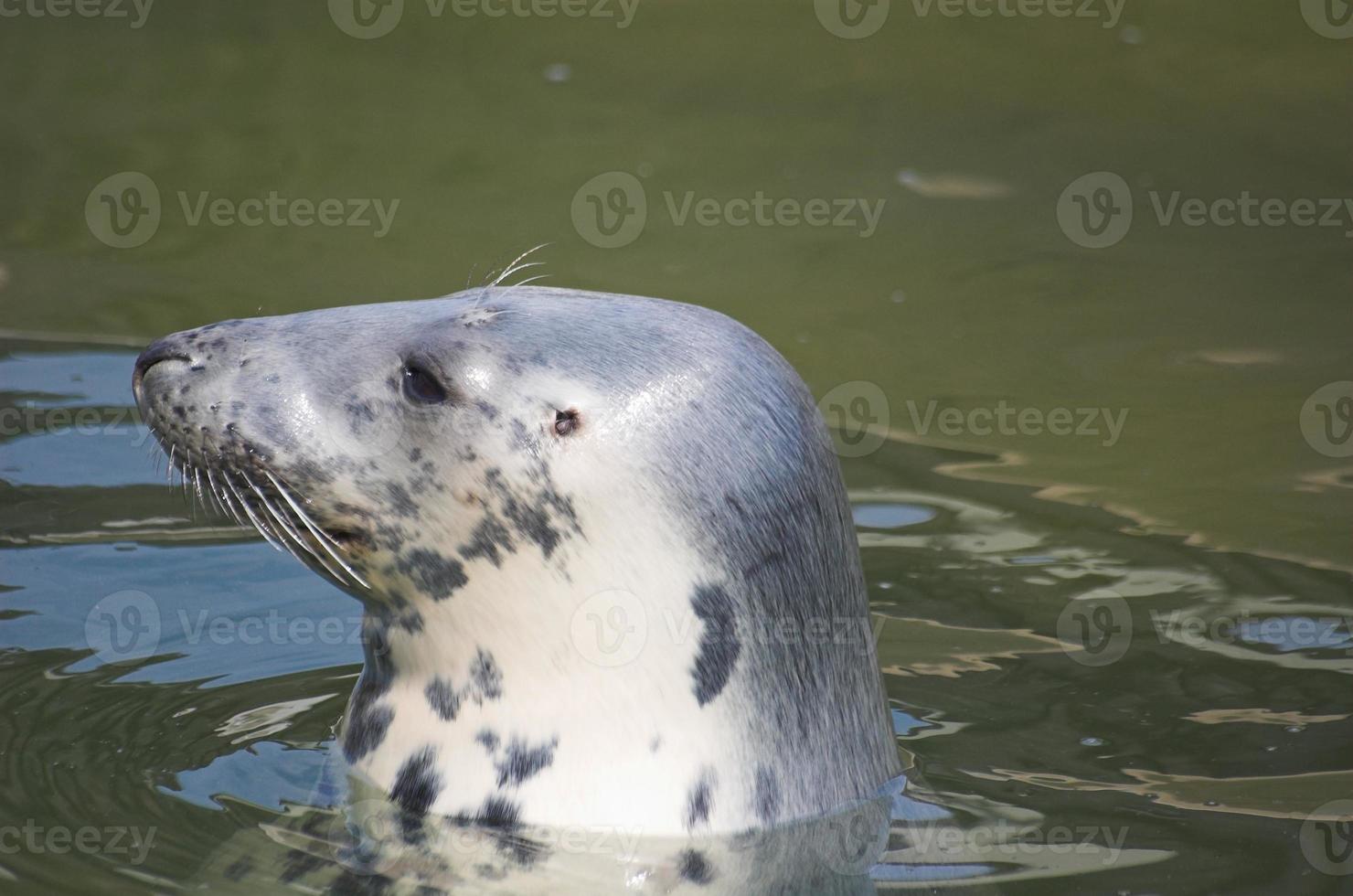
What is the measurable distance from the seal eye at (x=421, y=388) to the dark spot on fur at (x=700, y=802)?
2.96ft

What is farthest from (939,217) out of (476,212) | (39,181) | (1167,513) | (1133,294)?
(39,181)

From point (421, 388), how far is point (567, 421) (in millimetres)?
327

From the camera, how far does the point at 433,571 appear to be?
3982 millimetres

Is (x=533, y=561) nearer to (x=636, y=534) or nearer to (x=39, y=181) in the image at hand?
(x=636, y=534)

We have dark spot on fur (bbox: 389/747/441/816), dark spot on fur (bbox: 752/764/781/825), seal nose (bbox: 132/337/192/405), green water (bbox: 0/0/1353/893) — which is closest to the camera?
dark spot on fur (bbox: 752/764/781/825)

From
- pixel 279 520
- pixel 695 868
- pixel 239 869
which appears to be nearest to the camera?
pixel 695 868

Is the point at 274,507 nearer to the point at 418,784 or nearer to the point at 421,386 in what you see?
the point at 421,386

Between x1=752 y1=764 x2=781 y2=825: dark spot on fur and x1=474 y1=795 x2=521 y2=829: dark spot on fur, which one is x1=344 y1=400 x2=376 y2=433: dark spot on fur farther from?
x1=752 y1=764 x2=781 y2=825: dark spot on fur

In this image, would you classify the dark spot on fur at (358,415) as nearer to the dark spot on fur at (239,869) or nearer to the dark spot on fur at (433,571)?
the dark spot on fur at (433,571)

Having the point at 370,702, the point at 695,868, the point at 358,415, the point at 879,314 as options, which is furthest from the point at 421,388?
the point at 879,314

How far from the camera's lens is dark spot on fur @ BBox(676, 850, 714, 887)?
3.78m

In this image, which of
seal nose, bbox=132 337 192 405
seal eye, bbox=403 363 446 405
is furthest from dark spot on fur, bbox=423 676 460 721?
seal nose, bbox=132 337 192 405

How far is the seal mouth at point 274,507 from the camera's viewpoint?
13.1 feet

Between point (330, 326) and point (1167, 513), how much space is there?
3305 millimetres
